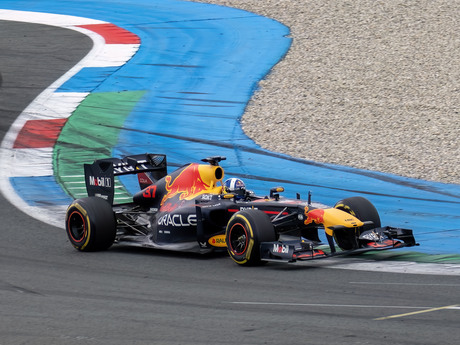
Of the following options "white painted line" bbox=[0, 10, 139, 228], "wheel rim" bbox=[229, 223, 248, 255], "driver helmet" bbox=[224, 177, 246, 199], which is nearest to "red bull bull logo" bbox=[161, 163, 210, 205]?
"driver helmet" bbox=[224, 177, 246, 199]

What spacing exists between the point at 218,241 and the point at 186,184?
1170 millimetres

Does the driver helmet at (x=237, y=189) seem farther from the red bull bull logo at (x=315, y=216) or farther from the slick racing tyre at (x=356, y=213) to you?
the slick racing tyre at (x=356, y=213)

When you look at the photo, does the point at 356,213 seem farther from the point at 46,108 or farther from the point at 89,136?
the point at 46,108

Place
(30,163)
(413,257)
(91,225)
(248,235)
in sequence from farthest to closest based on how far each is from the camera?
(30,163) < (91,225) < (413,257) < (248,235)

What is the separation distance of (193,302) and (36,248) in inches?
152

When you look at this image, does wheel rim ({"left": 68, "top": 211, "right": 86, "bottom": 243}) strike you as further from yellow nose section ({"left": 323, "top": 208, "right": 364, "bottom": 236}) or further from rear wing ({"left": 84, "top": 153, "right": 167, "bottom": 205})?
yellow nose section ({"left": 323, "top": 208, "right": 364, "bottom": 236})

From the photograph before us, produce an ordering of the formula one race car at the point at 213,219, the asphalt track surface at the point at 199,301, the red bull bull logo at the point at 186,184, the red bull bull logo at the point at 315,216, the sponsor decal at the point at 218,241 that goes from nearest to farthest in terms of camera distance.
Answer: the asphalt track surface at the point at 199,301, the formula one race car at the point at 213,219, the red bull bull logo at the point at 315,216, the sponsor decal at the point at 218,241, the red bull bull logo at the point at 186,184

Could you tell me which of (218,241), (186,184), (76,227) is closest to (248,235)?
(218,241)

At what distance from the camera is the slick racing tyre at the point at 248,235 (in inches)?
383

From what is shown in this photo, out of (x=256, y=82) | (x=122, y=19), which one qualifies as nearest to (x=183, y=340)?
(x=256, y=82)

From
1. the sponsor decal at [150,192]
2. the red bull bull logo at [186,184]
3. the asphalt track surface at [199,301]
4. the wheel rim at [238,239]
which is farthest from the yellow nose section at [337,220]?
the sponsor decal at [150,192]

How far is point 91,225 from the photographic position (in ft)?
36.4

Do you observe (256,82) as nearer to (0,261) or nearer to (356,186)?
(356,186)

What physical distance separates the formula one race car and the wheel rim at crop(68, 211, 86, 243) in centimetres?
1
